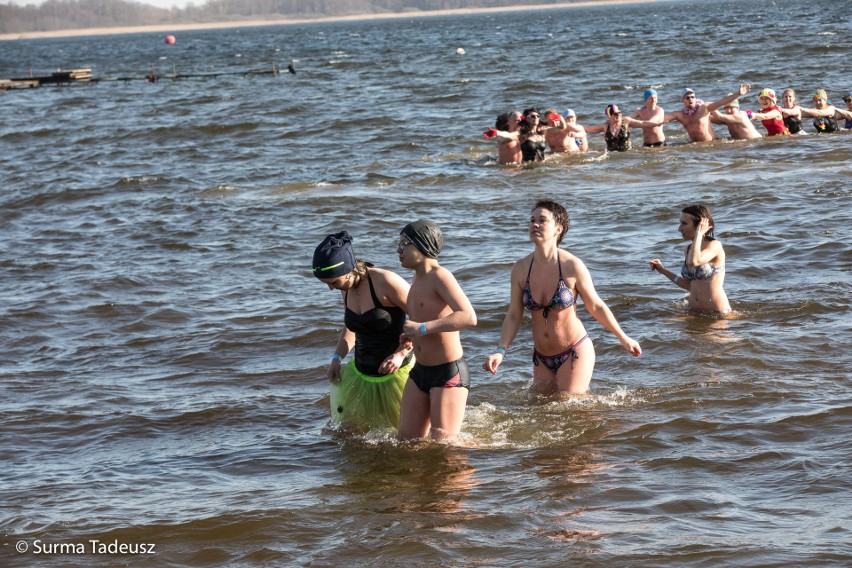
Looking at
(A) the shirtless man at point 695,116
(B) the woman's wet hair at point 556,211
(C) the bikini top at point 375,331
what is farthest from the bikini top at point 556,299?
(A) the shirtless man at point 695,116

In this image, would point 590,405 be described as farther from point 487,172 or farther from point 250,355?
point 487,172

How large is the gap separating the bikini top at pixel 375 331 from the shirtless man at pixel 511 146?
39.3ft

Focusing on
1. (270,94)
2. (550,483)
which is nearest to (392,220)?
(550,483)

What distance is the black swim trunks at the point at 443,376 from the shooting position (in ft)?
21.0

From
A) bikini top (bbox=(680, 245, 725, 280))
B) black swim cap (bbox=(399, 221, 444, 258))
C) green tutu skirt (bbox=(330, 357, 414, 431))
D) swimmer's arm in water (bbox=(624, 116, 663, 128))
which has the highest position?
black swim cap (bbox=(399, 221, 444, 258))

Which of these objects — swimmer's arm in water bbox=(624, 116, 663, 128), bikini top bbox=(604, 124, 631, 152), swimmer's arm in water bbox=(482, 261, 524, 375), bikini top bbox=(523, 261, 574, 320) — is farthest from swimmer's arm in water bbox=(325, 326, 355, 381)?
bikini top bbox=(604, 124, 631, 152)

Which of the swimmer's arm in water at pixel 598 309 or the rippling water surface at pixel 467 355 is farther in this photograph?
the swimmer's arm in water at pixel 598 309

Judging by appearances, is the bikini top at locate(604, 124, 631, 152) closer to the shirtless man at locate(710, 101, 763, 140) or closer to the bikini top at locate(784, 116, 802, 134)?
the shirtless man at locate(710, 101, 763, 140)

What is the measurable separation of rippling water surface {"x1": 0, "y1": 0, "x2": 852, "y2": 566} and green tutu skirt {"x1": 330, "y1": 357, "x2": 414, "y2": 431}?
17cm

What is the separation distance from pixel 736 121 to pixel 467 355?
11.5 m

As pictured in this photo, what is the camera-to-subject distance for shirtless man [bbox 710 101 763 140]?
1892cm

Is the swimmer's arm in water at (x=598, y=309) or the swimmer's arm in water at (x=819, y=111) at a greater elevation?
the swimmer's arm in water at (x=819, y=111)

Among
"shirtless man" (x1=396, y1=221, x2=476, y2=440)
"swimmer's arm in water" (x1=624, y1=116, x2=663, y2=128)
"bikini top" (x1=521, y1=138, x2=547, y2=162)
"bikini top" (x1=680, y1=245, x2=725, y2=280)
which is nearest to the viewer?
"shirtless man" (x1=396, y1=221, x2=476, y2=440)

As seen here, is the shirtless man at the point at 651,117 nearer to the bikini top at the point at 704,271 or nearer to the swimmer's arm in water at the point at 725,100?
the swimmer's arm in water at the point at 725,100
